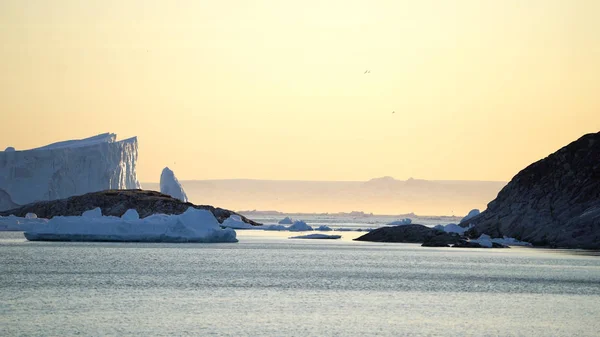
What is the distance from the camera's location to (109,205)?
105 m

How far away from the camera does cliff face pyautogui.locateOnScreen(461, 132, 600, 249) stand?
252ft

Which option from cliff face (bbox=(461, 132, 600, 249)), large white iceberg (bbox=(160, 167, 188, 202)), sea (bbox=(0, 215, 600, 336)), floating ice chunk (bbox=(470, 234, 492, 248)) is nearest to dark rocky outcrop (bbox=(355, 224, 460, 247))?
floating ice chunk (bbox=(470, 234, 492, 248))

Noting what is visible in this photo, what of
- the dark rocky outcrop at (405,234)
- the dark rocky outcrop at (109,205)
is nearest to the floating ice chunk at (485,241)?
the dark rocky outcrop at (405,234)

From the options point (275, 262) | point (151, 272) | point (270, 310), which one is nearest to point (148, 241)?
point (275, 262)

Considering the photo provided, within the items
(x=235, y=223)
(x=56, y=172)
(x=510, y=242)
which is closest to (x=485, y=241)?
(x=510, y=242)

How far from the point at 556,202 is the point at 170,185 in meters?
66.5

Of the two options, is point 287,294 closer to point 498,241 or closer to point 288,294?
point 288,294

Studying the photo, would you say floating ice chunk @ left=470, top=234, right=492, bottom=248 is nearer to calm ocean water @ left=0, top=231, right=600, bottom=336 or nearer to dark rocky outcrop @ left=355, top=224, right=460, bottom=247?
dark rocky outcrop @ left=355, top=224, right=460, bottom=247

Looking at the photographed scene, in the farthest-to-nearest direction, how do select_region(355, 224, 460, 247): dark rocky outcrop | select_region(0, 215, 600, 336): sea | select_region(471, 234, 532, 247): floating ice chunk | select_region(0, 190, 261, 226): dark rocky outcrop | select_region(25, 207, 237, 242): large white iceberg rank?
select_region(0, 190, 261, 226): dark rocky outcrop < select_region(355, 224, 460, 247): dark rocky outcrop < select_region(471, 234, 532, 247): floating ice chunk < select_region(25, 207, 237, 242): large white iceberg < select_region(0, 215, 600, 336): sea

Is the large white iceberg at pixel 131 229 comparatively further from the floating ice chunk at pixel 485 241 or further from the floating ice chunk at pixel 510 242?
the floating ice chunk at pixel 510 242

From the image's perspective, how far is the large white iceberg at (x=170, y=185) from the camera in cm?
13138

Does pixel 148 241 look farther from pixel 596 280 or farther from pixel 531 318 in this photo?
pixel 531 318

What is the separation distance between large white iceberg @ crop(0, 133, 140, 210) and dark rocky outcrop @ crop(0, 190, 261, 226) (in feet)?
21.1

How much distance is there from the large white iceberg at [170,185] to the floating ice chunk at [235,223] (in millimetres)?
12414
